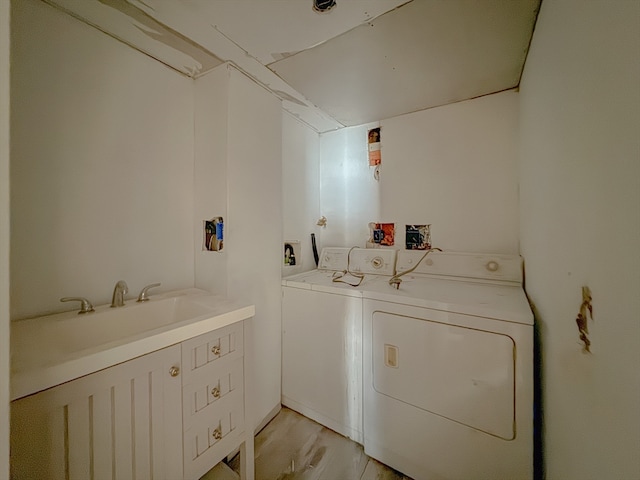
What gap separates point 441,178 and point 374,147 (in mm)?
607

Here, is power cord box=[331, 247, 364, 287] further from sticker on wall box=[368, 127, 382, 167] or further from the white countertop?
sticker on wall box=[368, 127, 382, 167]

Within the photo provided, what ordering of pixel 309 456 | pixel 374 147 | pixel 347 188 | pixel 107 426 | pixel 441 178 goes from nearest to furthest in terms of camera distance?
1. pixel 107 426
2. pixel 309 456
3. pixel 441 178
4. pixel 374 147
5. pixel 347 188

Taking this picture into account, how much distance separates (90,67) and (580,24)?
1750 mm

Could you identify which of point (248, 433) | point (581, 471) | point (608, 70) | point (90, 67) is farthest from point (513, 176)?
point (90, 67)

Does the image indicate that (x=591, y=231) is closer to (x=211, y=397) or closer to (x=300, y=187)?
(x=211, y=397)

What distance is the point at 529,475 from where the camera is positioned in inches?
36.3

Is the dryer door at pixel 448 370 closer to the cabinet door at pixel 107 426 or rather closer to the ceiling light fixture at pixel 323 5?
the cabinet door at pixel 107 426

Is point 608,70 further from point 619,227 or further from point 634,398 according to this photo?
point 634,398

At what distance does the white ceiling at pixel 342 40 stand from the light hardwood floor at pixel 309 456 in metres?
2.16

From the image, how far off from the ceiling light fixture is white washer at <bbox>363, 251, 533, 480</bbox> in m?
1.30

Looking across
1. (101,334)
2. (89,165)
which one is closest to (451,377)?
(101,334)

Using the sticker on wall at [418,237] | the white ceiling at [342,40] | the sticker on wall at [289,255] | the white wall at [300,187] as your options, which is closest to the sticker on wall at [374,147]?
the white ceiling at [342,40]
